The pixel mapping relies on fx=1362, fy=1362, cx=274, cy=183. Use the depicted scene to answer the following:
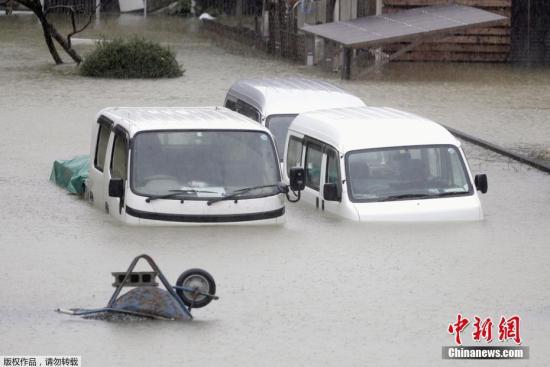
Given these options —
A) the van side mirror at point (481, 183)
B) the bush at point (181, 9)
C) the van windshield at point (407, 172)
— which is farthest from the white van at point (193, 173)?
the bush at point (181, 9)

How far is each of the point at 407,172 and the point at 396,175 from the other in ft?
0.42

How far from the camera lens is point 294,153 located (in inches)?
671

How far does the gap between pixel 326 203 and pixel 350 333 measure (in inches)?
214

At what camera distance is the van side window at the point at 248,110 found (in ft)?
61.6

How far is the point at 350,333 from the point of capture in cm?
1023

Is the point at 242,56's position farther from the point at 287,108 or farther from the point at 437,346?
the point at 437,346

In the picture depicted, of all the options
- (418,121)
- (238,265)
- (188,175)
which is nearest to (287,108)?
(418,121)

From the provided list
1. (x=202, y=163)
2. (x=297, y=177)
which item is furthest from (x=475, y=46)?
(x=202, y=163)

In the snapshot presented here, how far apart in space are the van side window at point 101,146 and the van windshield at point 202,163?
1304 mm

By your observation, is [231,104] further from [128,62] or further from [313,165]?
[128,62]

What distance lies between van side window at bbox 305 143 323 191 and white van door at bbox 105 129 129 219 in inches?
97.1

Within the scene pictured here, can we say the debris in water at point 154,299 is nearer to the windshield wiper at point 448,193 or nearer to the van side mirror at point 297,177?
the van side mirror at point 297,177

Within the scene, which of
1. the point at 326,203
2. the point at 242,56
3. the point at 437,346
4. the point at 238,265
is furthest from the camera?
the point at 242,56

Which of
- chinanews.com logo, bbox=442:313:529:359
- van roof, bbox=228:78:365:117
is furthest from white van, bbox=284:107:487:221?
chinanews.com logo, bbox=442:313:529:359
